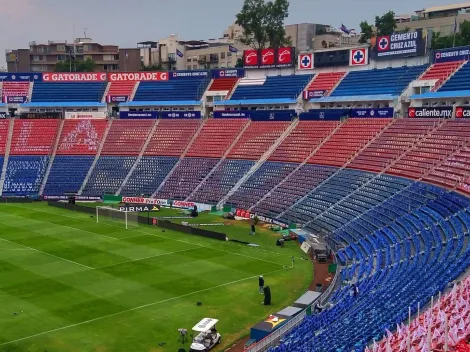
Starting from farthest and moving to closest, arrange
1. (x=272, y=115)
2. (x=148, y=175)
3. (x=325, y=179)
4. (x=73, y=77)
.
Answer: (x=73, y=77) < (x=272, y=115) < (x=148, y=175) < (x=325, y=179)

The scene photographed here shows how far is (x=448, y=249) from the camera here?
32781mm

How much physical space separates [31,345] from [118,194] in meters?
47.0

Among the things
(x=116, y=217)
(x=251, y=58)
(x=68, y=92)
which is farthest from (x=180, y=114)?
(x=116, y=217)

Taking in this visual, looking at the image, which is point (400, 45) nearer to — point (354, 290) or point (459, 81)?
point (459, 81)

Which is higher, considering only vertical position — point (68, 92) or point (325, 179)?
point (68, 92)

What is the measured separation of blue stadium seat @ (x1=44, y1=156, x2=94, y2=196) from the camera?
252 feet

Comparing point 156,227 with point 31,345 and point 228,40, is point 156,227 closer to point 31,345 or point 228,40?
point 31,345

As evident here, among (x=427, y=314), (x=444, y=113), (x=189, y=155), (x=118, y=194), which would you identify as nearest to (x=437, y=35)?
(x=444, y=113)

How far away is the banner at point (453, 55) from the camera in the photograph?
223 ft

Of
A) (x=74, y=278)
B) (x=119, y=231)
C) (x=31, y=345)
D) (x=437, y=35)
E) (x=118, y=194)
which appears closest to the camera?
(x=31, y=345)

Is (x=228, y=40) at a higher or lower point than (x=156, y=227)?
higher

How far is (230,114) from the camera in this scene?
84688 millimetres

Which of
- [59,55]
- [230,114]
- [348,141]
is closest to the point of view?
[348,141]

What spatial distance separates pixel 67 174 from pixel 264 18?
2064 inches
